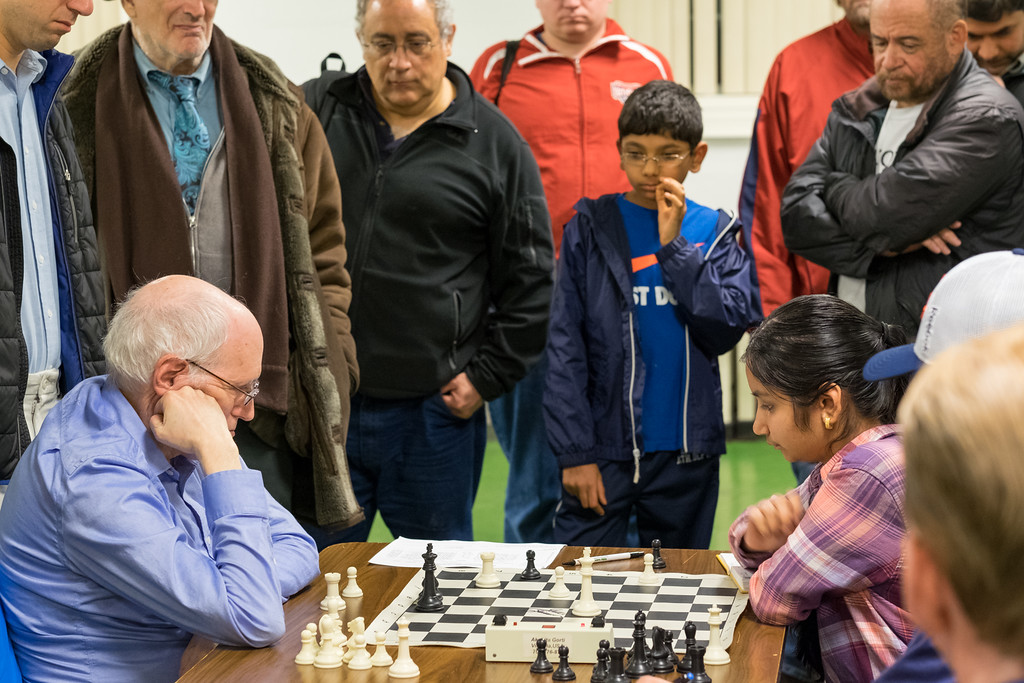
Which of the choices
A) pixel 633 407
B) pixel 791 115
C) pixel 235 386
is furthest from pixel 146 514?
pixel 791 115

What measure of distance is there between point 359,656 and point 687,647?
51 centimetres

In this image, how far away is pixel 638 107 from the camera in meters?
3.53

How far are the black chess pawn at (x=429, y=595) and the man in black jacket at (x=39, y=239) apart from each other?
0.88 m

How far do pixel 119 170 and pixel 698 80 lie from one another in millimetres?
4318

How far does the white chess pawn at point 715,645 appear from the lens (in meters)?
1.87

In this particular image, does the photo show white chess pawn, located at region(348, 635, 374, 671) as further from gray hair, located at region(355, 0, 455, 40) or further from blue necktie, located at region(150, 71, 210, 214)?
gray hair, located at region(355, 0, 455, 40)

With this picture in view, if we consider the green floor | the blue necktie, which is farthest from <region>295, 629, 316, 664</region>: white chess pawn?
the green floor

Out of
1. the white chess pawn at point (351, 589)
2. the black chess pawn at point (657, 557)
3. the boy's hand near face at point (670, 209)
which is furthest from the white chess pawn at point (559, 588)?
the boy's hand near face at point (670, 209)

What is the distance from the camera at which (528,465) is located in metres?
4.23

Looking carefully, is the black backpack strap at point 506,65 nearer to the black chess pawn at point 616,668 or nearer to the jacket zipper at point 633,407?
the jacket zipper at point 633,407

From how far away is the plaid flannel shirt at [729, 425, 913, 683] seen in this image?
2.03 meters

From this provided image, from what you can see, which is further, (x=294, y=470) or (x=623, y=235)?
(x=623, y=235)

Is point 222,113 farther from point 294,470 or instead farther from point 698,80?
point 698,80

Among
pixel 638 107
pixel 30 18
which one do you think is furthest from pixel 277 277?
pixel 638 107
